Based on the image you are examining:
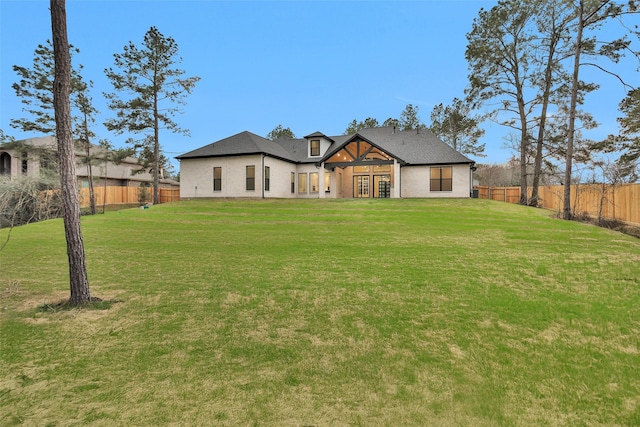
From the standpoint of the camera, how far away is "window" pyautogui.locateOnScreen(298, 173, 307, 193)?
26444 mm

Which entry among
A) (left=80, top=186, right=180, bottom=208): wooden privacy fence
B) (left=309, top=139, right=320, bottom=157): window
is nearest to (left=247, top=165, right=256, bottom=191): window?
(left=309, top=139, right=320, bottom=157): window

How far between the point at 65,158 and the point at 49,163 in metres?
24.2

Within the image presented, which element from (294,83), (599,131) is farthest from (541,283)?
(294,83)

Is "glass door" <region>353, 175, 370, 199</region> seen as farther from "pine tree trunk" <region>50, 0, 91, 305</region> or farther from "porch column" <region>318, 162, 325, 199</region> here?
"pine tree trunk" <region>50, 0, 91, 305</region>

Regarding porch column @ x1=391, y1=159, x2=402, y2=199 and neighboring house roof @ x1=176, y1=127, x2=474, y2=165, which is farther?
neighboring house roof @ x1=176, y1=127, x2=474, y2=165

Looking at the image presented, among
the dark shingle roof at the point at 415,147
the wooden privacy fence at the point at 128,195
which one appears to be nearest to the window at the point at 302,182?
the dark shingle roof at the point at 415,147

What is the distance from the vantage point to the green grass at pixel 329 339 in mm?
2627

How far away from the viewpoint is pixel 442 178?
23.2 meters

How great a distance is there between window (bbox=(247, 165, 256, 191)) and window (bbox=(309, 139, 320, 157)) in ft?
19.1

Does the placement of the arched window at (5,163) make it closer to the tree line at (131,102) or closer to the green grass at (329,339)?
the tree line at (131,102)

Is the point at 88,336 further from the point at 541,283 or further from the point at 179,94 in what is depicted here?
the point at 179,94

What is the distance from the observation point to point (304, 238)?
9734 millimetres

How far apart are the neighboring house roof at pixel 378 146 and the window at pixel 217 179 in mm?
1129

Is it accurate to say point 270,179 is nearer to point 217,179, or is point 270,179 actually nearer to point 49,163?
point 217,179
